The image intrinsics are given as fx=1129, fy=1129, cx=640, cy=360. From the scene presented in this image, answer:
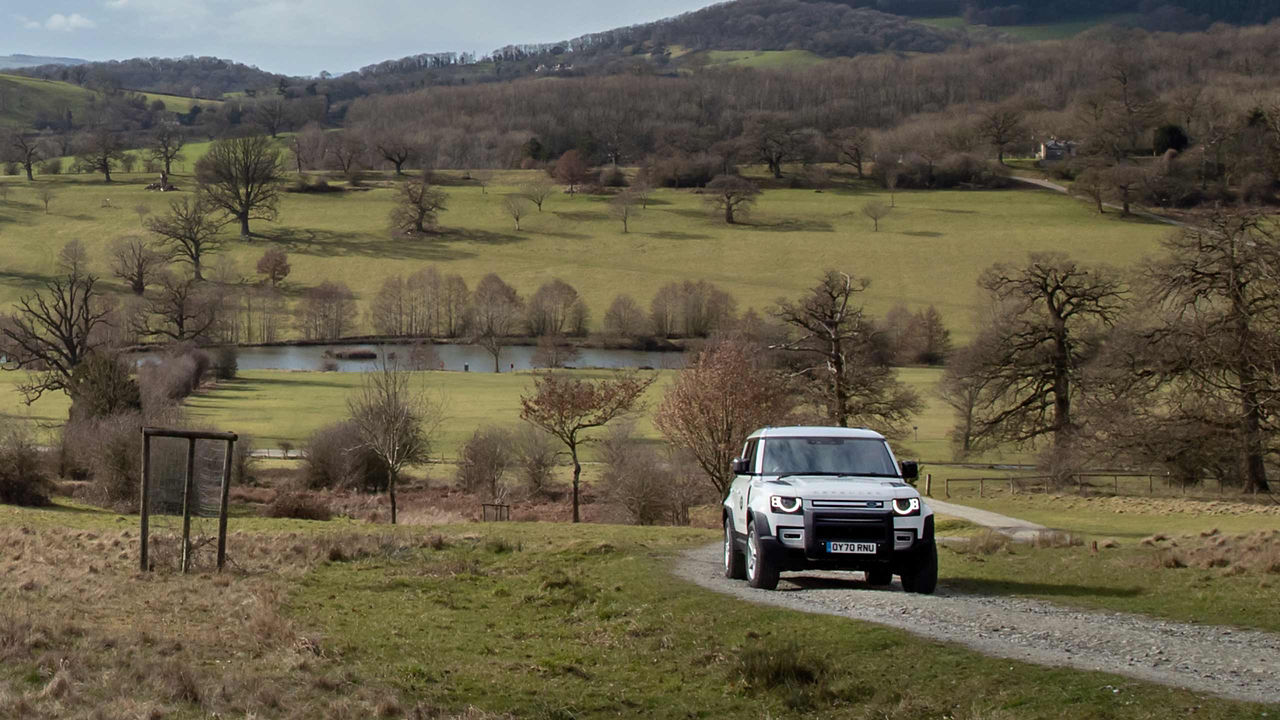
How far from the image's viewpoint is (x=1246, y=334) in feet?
135

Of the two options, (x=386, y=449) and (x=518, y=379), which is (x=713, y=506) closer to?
(x=386, y=449)

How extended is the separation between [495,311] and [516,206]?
38082mm

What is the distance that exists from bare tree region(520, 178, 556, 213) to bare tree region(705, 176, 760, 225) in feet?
74.6

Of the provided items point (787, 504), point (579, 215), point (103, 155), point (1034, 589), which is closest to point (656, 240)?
point (579, 215)

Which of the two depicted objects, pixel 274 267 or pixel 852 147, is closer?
pixel 274 267

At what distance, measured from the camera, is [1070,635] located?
11.9m

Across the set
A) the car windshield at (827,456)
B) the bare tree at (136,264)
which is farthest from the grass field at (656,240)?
the car windshield at (827,456)

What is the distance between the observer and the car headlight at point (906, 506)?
48.5 feet

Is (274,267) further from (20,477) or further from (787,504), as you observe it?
(787,504)

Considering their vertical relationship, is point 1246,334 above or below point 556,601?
above

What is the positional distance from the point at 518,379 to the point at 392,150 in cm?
10186

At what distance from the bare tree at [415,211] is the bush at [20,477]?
101m

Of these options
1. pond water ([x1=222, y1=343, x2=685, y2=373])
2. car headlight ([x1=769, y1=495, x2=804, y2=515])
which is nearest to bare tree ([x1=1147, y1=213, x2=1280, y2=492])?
car headlight ([x1=769, y1=495, x2=804, y2=515])

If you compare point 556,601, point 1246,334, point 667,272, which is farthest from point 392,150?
point 556,601
